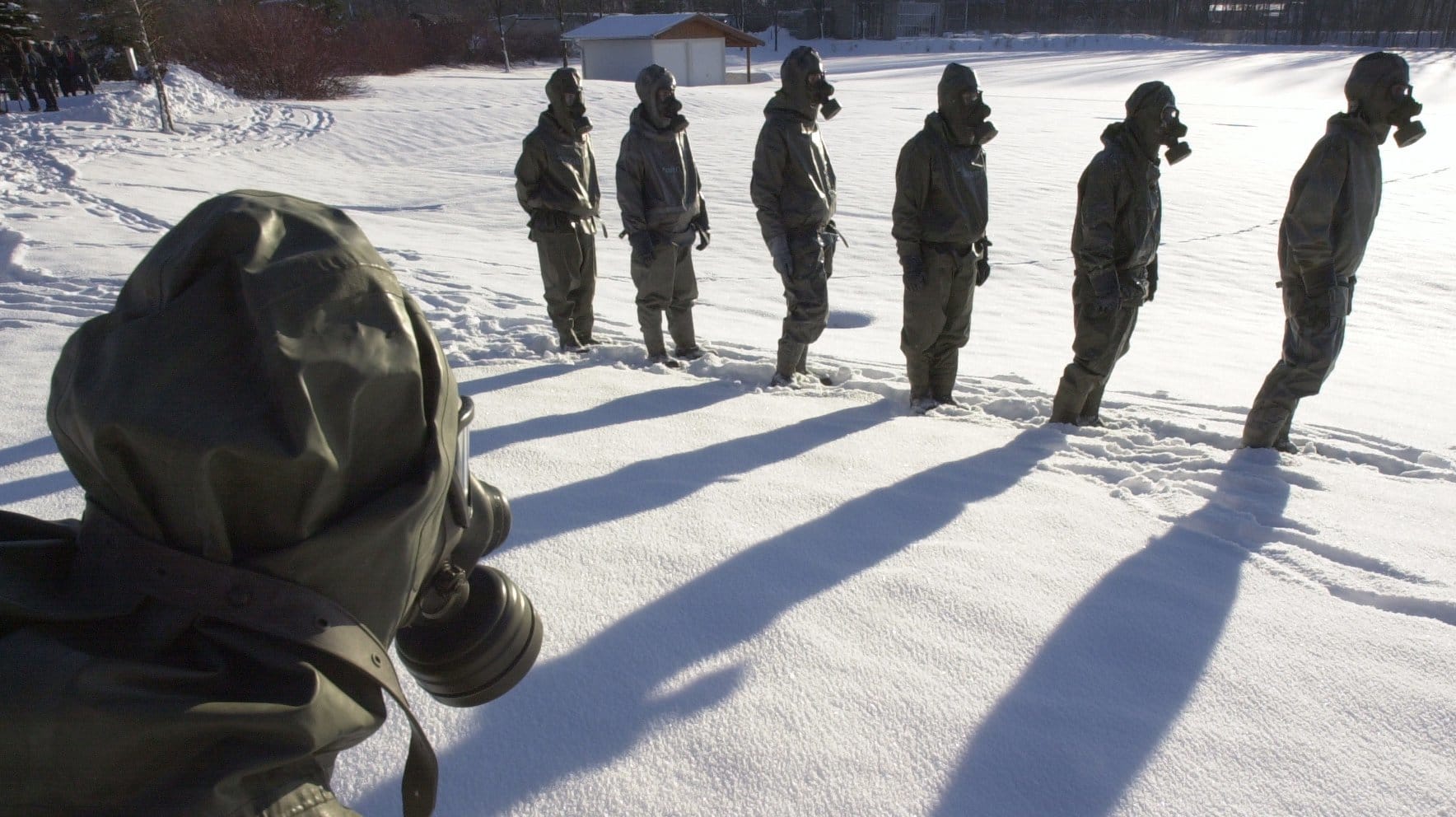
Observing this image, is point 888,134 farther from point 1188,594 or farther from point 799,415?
point 1188,594

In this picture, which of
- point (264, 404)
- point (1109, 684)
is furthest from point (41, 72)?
point (1109, 684)

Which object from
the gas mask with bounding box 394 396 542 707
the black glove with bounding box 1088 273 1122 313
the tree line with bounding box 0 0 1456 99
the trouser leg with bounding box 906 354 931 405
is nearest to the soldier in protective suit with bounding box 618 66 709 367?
the trouser leg with bounding box 906 354 931 405

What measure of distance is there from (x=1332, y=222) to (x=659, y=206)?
351cm

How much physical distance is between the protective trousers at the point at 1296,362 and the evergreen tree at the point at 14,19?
87.4 ft

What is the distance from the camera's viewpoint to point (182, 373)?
918 mm

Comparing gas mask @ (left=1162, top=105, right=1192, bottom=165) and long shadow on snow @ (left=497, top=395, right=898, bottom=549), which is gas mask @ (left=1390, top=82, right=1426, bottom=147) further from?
long shadow on snow @ (left=497, top=395, right=898, bottom=549)

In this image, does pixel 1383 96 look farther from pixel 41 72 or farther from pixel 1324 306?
pixel 41 72

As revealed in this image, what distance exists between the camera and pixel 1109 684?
223 centimetres

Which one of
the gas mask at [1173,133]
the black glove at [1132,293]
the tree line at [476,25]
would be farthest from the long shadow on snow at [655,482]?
the tree line at [476,25]

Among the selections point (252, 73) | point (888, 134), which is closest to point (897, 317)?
point (888, 134)

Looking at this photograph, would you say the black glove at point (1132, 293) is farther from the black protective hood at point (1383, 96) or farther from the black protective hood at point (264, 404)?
the black protective hood at point (264, 404)

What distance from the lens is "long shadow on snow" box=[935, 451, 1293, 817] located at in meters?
1.89

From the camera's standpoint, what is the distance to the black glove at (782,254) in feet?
16.4

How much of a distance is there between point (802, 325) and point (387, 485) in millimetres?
4140
